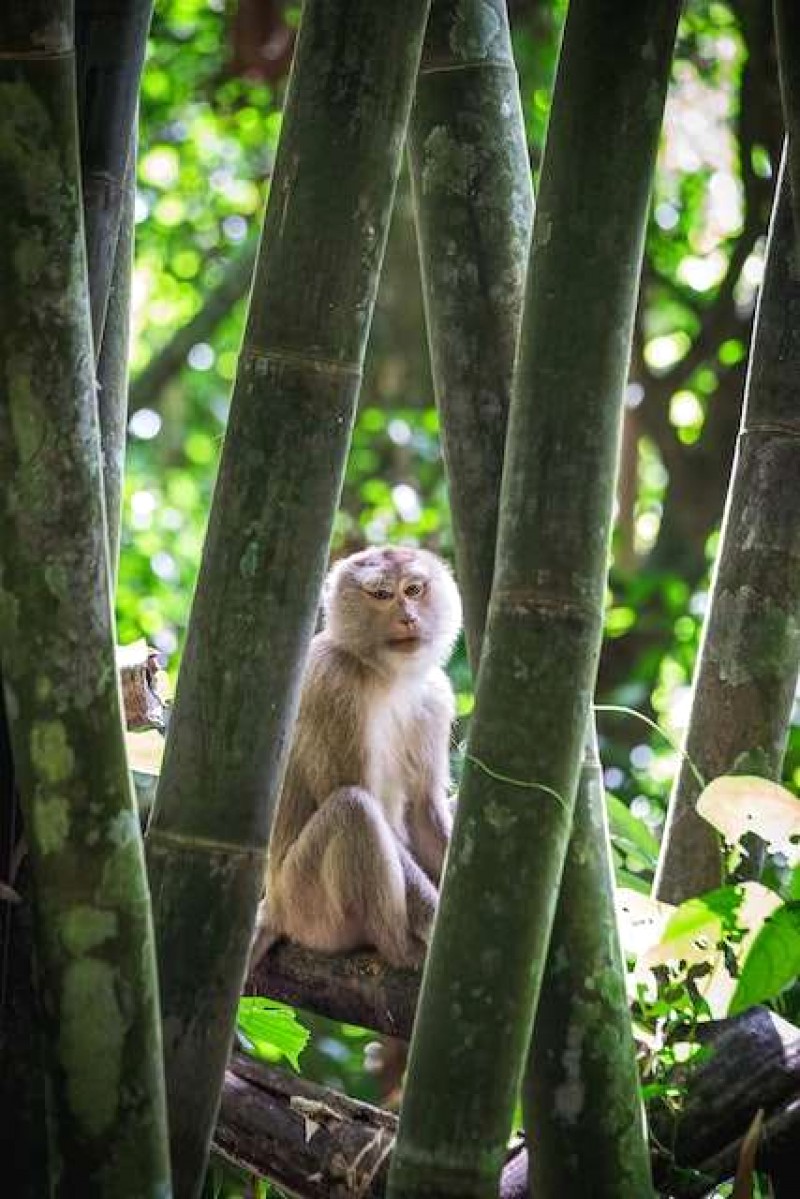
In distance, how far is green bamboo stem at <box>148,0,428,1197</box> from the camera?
258 cm

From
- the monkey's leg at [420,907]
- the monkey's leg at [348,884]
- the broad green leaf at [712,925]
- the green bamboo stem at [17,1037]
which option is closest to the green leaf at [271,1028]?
the monkey's leg at [348,884]

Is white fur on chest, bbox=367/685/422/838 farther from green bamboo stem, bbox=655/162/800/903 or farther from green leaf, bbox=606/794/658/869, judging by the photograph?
green bamboo stem, bbox=655/162/800/903

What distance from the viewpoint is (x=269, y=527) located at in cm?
261

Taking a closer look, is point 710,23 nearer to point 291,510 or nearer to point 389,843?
point 389,843

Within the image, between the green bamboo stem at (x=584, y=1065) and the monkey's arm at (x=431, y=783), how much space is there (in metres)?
2.64

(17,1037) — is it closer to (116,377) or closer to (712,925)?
(116,377)

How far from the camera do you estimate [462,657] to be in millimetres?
7906

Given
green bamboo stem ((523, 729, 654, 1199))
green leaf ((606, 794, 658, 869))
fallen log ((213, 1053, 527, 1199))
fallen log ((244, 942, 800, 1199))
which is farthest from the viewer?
green leaf ((606, 794, 658, 869))

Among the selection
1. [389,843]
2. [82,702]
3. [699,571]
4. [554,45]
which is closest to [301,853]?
[389,843]

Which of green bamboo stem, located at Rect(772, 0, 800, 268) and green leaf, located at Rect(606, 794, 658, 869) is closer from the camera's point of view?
green bamboo stem, located at Rect(772, 0, 800, 268)

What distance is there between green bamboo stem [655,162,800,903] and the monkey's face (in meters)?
1.64

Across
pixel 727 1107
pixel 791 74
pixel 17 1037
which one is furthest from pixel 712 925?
pixel 791 74

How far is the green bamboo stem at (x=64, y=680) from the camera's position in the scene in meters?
2.34

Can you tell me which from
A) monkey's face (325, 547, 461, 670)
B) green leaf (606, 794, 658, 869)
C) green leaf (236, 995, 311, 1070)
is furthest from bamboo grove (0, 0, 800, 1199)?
monkey's face (325, 547, 461, 670)
